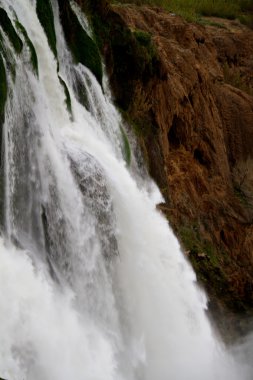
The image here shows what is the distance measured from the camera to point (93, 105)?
15211mm

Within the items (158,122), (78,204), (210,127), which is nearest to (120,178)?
(78,204)

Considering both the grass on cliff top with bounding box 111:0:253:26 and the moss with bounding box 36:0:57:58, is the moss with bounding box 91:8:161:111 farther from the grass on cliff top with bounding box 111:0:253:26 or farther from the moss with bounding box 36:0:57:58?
the grass on cliff top with bounding box 111:0:253:26

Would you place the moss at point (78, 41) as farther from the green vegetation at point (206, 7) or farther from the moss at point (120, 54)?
the green vegetation at point (206, 7)

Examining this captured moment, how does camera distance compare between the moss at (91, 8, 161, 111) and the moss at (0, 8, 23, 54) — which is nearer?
the moss at (0, 8, 23, 54)

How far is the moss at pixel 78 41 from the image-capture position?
51.0 ft

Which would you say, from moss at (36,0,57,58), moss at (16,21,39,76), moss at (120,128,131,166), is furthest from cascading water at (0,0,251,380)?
moss at (120,128,131,166)

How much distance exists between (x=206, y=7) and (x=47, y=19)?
28707 mm

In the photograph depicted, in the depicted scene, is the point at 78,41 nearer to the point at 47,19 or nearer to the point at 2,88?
the point at 47,19

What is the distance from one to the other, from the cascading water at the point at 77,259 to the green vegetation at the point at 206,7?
23.7 m

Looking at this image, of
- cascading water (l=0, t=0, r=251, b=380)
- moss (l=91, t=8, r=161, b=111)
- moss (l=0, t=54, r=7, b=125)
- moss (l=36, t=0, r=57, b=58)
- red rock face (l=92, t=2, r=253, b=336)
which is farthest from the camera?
red rock face (l=92, t=2, r=253, b=336)

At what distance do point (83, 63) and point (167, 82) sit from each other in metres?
5.05

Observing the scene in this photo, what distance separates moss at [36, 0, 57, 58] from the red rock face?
3311 millimetres

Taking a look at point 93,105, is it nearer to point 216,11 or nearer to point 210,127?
point 210,127

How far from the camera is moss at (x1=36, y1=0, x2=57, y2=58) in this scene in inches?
550
